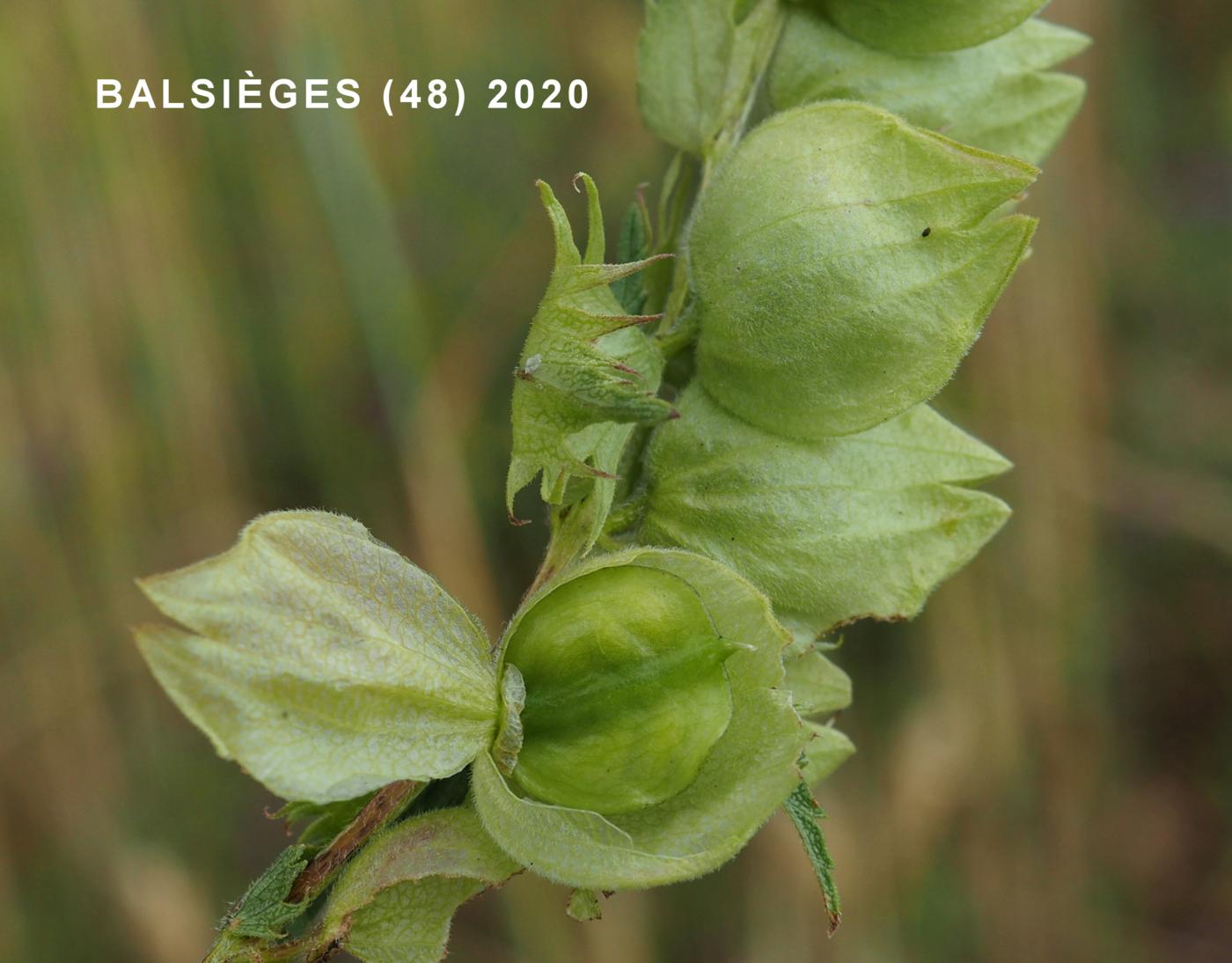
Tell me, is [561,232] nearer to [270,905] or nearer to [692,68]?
[692,68]

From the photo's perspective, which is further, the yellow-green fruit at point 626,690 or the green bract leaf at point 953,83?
the green bract leaf at point 953,83

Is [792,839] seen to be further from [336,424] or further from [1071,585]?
[336,424]

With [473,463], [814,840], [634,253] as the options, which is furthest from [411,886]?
[473,463]

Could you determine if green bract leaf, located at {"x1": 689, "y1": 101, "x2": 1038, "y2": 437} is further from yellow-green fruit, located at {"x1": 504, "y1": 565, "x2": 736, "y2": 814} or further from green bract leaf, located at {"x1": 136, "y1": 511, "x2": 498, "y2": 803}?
green bract leaf, located at {"x1": 136, "y1": 511, "x2": 498, "y2": 803}

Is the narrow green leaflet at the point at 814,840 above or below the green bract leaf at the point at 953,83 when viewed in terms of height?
below

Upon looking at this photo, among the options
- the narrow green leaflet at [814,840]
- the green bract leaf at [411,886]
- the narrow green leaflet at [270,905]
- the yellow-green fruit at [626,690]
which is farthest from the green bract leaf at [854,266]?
the narrow green leaflet at [270,905]

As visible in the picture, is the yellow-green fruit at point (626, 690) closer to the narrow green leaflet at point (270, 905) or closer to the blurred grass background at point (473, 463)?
the narrow green leaflet at point (270, 905)

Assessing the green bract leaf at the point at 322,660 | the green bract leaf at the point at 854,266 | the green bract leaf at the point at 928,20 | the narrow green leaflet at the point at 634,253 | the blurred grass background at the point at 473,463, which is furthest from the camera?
the blurred grass background at the point at 473,463
